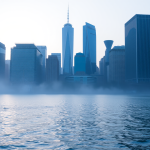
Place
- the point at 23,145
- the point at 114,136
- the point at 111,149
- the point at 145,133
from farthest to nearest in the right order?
1. the point at 145,133
2. the point at 114,136
3. the point at 23,145
4. the point at 111,149

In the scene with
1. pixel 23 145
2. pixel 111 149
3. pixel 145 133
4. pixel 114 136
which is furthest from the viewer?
pixel 145 133

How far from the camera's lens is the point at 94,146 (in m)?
24.8

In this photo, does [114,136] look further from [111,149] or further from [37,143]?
[37,143]

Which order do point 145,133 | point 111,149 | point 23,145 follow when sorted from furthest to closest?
1. point 145,133
2. point 23,145
3. point 111,149

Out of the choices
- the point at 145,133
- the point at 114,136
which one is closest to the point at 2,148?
the point at 114,136

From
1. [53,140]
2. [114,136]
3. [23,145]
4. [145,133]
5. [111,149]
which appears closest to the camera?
[111,149]

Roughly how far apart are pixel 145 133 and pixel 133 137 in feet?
12.0

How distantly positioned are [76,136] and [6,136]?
9.65 m

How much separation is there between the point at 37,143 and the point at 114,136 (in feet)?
34.7

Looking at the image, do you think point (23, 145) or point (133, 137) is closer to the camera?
point (23, 145)

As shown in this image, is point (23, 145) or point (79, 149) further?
point (23, 145)

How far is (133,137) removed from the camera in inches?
1160

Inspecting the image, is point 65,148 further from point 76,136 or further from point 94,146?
point 76,136

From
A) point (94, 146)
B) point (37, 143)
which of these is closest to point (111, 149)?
point (94, 146)
